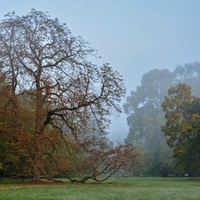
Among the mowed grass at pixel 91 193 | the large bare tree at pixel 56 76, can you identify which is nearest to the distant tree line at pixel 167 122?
the large bare tree at pixel 56 76

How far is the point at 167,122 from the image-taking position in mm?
30031

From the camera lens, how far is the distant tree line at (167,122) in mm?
28562

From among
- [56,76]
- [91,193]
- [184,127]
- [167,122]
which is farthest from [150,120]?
[91,193]

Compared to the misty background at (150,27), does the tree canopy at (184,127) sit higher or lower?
lower

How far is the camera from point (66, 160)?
1977 cm

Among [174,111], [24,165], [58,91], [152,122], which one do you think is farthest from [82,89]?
[152,122]

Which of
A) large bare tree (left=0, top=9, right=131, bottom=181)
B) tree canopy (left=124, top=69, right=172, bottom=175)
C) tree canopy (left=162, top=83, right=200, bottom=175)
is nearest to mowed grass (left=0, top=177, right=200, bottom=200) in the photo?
large bare tree (left=0, top=9, right=131, bottom=181)

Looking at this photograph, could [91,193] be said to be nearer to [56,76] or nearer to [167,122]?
[56,76]

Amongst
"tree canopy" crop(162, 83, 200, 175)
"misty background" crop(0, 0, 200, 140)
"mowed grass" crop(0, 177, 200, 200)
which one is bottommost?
"mowed grass" crop(0, 177, 200, 200)

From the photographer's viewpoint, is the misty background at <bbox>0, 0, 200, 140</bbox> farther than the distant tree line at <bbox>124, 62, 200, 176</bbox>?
Yes

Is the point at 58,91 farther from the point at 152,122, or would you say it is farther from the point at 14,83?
the point at 152,122

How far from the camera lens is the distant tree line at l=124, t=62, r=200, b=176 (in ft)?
93.7

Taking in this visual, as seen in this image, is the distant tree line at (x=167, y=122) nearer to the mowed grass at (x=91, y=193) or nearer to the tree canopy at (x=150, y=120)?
the tree canopy at (x=150, y=120)

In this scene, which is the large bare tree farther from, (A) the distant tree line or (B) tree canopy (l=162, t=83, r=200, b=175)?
(A) the distant tree line
